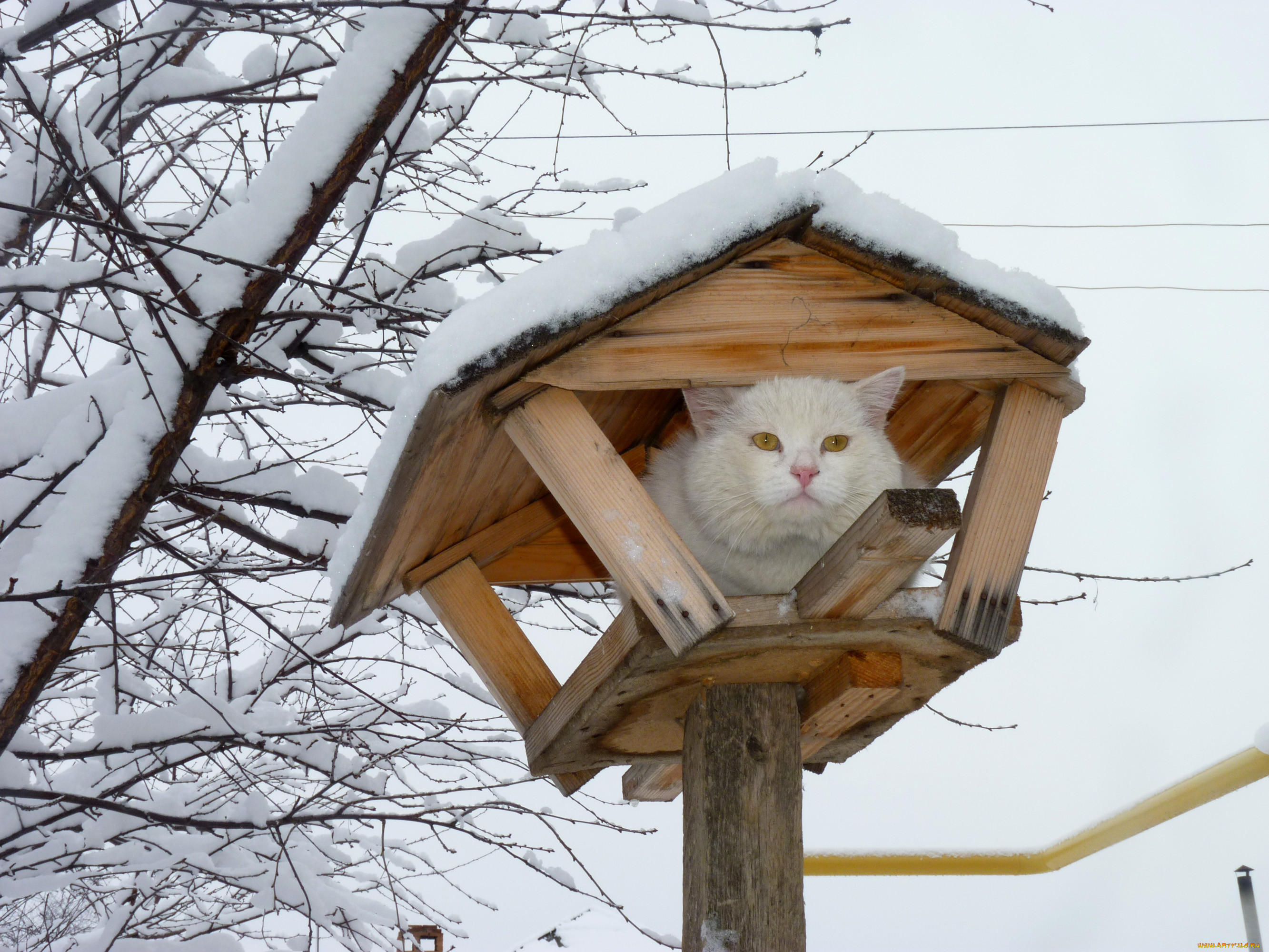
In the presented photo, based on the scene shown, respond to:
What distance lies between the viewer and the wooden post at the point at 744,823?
191 cm

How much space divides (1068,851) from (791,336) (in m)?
2.77

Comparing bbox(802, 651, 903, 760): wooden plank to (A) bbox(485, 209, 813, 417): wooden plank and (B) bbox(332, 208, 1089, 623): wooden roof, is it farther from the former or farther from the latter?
(A) bbox(485, 209, 813, 417): wooden plank

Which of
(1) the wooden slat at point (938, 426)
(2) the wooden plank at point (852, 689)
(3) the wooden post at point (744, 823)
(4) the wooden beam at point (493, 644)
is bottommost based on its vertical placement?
(3) the wooden post at point (744, 823)

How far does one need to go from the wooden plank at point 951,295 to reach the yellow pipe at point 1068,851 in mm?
1758

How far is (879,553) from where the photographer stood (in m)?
1.58

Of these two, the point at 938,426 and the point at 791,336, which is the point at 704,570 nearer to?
the point at 791,336

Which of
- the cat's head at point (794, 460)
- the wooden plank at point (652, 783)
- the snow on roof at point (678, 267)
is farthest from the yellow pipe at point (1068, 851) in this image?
the snow on roof at point (678, 267)

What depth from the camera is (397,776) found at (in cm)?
394

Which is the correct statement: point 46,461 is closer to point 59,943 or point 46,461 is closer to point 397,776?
point 397,776

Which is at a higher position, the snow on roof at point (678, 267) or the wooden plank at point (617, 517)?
the snow on roof at point (678, 267)

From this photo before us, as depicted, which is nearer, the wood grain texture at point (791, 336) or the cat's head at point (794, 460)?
the wood grain texture at point (791, 336)

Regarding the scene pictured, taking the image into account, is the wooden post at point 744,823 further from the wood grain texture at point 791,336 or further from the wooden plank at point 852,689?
the wood grain texture at point 791,336

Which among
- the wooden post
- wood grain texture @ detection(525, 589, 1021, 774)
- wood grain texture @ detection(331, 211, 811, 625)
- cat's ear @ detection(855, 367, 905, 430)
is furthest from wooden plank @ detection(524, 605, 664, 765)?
cat's ear @ detection(855, 367, 905, 430)

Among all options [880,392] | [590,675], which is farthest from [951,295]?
[590,675]
